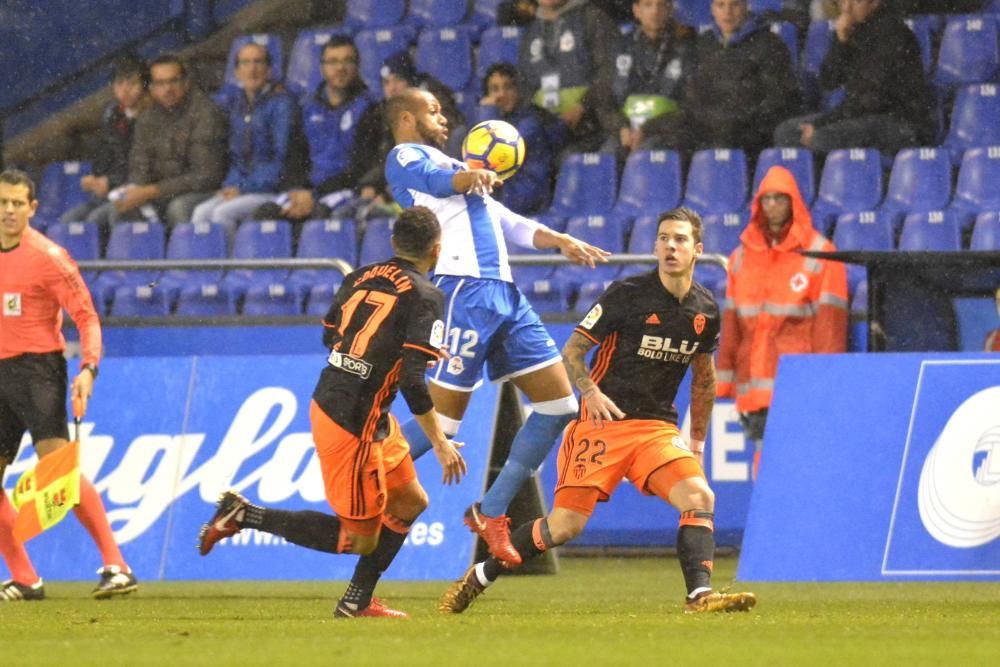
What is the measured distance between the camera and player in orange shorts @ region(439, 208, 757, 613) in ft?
27.5

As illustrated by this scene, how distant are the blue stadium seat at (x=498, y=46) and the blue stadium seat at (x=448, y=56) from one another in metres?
0.14

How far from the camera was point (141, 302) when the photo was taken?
16.0m

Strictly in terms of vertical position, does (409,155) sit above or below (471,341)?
above

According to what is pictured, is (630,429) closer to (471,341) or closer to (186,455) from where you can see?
(471,341)

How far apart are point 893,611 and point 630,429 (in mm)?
1378

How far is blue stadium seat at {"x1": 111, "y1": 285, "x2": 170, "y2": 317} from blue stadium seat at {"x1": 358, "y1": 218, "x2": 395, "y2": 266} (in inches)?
66.9

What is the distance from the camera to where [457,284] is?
9805 mm

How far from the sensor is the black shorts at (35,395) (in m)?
10.2

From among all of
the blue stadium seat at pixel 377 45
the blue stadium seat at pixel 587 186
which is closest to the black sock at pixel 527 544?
the blue stadium seat at pixel 587 186

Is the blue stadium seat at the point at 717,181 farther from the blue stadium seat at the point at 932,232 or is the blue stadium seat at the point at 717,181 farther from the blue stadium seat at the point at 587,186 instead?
the blue stadium seat at the point at 932,232

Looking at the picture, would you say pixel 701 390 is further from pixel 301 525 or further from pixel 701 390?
pixel 301 525

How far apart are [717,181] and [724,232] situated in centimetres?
61

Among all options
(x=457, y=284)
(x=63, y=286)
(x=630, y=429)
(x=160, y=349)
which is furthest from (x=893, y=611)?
(x=160, y=349)

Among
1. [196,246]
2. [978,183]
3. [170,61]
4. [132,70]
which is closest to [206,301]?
[196,246]
